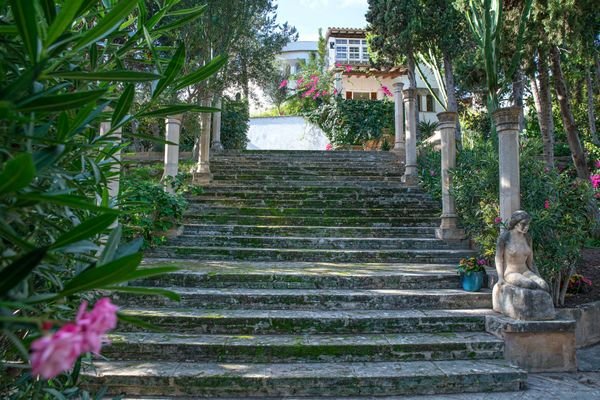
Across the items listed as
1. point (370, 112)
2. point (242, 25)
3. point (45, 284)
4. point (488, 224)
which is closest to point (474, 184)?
point (488, 224)

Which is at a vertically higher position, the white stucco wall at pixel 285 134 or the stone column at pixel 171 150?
the white stucco wall at pixel 285 134

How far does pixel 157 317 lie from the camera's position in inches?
149

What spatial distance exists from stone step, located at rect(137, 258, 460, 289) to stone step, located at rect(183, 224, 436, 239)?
1.36m

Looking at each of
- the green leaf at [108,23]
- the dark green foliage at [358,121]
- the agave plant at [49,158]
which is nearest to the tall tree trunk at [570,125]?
the dark green foliage at [358,121]

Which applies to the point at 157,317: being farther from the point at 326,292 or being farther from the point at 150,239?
the point at 150,239

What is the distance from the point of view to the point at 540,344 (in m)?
3.67

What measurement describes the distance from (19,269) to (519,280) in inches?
161

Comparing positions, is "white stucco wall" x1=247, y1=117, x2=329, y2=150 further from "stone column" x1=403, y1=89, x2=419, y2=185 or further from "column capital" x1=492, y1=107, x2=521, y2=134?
"column capital" x1=492, y1=107, x2=521, y2=134

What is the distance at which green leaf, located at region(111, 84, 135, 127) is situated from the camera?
1.29m

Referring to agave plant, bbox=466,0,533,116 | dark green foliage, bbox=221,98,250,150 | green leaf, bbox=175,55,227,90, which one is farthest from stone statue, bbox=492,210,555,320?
dark green foliage, bbox=221,98,250,150

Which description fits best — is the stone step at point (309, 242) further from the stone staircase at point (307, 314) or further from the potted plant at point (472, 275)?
the potted plant at point (472, 275)

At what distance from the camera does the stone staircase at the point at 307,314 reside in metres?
3.17

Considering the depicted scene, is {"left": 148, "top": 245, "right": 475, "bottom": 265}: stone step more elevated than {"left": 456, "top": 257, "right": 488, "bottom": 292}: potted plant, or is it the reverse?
{"left": 148, "top": 245, "right": 475, "bottom": 265}: stone step

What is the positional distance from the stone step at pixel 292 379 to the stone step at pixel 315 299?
863mm
